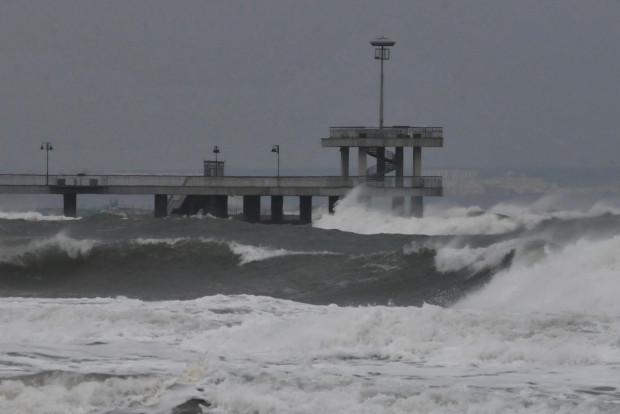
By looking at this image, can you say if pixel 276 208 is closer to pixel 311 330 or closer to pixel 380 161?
pixel 380 161

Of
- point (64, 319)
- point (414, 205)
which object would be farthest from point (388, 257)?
point (414, 205)

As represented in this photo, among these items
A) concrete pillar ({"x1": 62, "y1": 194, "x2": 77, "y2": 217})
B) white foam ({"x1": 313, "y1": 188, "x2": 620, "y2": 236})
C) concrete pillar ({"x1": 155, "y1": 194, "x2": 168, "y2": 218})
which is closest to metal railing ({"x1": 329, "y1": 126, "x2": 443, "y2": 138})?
white foam ({"x1": 313, "y1": 188, "x2": 620, "y2": 236})

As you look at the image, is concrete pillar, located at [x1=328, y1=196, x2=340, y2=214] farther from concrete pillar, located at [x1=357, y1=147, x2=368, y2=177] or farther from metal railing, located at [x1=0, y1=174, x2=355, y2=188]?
concrete pillar, located at [x1=357, y1=147, x2=368, y2=177]

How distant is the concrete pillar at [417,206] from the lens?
202ft

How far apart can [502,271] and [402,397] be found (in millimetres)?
14117

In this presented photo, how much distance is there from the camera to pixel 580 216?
213 feet

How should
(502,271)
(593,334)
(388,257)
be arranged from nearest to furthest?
1. (593,334)
2. (502,271)
3. (388,257)

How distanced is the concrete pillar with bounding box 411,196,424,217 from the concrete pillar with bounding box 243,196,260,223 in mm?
7734

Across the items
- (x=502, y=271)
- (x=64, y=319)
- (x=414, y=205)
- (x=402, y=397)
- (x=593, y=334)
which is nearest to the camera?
(x=402, y=397)

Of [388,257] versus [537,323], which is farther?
[388,257]

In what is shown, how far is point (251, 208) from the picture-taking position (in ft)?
211

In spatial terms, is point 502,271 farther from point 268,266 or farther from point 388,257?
point 268,266

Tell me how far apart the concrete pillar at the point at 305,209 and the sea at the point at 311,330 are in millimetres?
21236

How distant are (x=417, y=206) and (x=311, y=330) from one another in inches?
1530
